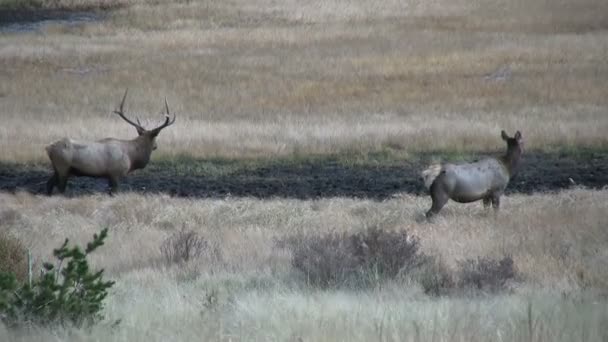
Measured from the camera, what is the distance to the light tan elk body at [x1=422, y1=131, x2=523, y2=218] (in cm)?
1380

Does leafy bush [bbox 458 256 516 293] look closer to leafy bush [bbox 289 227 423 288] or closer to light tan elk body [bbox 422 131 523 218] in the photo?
leafy bush [bbox 289 227 423 288]

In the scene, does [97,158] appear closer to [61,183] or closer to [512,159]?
[61,183]

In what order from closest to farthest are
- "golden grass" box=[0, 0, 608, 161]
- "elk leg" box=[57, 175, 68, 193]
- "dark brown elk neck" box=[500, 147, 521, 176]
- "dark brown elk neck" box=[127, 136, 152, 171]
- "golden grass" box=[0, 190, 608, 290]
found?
"golden grass" box=[0, 190, 608, 290], "dark brown elk neck" box=[500, 147, 521, 176], "elk leg" box=[57, 175, 68, 193], "dark brown elk neck" box=[127, 136, 152, 171], "golden grass" box=[0, 0, 608, 161]

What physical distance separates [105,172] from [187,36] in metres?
26.1

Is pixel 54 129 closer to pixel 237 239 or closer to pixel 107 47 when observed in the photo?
pixel 237 239

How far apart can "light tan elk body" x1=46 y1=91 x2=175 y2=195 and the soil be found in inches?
29.8

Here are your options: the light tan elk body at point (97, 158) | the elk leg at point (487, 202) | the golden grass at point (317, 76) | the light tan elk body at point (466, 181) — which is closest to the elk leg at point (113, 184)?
the light tan elk body at point (97, 158)

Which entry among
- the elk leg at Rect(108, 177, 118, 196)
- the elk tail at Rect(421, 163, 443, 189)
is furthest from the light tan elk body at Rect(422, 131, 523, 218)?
the elk leg at Rect(108, 177, 118, 196)

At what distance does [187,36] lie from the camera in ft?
146

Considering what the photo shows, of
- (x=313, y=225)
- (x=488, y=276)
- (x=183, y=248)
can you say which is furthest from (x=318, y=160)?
(x=488, y=276)

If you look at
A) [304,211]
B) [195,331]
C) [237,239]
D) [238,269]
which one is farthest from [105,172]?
[195,331]

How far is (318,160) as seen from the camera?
23.1m

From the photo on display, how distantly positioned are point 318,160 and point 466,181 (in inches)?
368

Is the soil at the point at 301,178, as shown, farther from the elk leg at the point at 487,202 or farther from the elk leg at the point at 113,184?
the elk leg at the point at 487,202
